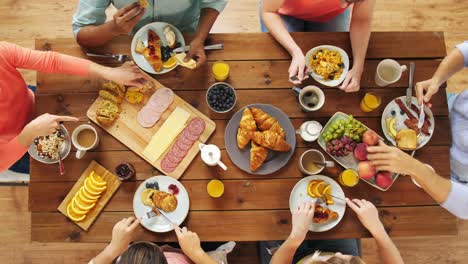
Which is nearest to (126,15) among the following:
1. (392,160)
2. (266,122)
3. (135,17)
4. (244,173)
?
(135,17)

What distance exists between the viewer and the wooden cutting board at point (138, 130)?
75.9 inches

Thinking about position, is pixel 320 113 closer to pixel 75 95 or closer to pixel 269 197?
pixel 269 197

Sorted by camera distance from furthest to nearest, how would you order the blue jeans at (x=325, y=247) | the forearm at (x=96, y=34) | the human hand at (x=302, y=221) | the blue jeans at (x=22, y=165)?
the blue jeans at (x=22, y=165)
the blue jeans at (x=325, y=247)
the forearm at (x=96, y=34)
the human hand at (x=302, y=221)

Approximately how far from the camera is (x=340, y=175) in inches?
76.2

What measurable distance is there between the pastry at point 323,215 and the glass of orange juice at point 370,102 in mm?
572

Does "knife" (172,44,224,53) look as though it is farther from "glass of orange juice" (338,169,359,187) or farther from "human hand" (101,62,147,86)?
"glass of orange juice" (338,169,359,187)

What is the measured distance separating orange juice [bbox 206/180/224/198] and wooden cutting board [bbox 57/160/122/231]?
451 millimetres

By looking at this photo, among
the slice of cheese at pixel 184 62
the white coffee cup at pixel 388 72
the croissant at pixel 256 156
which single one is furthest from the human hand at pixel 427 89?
the slice of cheese at pixel 184 62

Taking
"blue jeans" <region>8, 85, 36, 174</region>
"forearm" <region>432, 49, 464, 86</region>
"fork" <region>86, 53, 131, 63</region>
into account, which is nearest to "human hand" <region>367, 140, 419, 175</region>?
"forearm" <region>432, 49, 464, 86</region>

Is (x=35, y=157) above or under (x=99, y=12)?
under

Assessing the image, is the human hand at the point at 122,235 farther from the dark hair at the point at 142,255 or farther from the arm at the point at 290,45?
the arm at the point at 290,45

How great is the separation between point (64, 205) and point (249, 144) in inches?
38.3

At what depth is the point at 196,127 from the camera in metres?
1.95

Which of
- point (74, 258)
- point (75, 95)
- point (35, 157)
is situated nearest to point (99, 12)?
point (75, 95)
